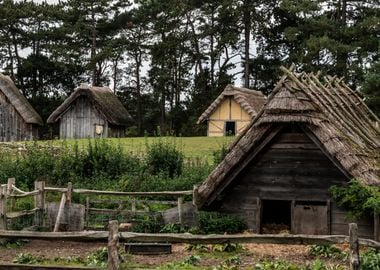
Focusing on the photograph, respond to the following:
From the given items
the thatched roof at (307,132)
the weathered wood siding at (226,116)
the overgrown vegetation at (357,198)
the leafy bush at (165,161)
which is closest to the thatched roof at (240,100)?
the weathered wood siding at (226,116)

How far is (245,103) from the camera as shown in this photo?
41969 mm

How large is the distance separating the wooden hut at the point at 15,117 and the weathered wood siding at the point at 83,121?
2.25 metres

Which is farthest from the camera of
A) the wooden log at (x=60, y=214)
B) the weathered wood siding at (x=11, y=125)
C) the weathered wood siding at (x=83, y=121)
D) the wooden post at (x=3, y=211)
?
the weathered wood siding at (x=83, y=121)

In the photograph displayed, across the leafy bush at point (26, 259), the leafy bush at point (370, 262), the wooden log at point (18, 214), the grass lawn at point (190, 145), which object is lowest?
the leafy bush at point (26, 259)

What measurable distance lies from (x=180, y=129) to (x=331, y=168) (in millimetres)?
38987

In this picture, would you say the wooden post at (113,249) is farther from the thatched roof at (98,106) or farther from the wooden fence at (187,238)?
the thatched roof at (98,106)

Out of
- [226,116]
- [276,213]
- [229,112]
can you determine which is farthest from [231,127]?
[276,213]

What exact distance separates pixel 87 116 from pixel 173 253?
3126 cm

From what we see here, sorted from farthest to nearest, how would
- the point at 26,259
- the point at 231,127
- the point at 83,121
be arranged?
A: the point at 83,121 → the point at 231,127 → the point at 26,259

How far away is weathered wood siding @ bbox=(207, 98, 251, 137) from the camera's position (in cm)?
4322

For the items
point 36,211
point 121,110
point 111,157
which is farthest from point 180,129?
point 36,211

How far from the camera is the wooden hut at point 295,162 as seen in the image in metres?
15.3

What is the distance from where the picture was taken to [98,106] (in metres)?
44.4

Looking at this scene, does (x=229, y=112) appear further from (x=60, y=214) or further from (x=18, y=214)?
(x=18, y=214)
